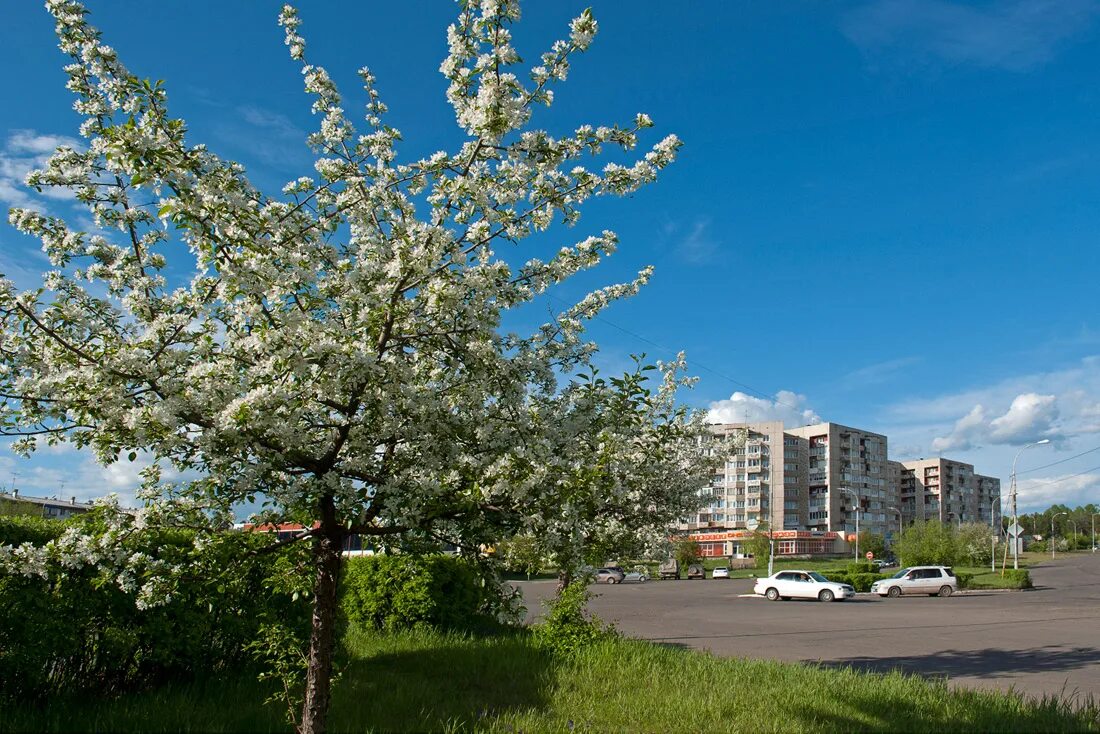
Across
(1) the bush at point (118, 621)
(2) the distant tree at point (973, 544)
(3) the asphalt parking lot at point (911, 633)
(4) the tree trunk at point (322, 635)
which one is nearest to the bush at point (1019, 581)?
(3) the asphalt parking lot at point (911, 633)

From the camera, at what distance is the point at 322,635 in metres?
5.48

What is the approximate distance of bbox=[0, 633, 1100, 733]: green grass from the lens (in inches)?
264

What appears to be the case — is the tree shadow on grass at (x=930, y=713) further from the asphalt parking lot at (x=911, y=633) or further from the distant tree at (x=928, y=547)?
the distant tree at (x=928, y=547)

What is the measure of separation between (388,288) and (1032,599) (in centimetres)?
3768

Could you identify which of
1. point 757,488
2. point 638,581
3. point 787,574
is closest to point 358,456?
point 787,574

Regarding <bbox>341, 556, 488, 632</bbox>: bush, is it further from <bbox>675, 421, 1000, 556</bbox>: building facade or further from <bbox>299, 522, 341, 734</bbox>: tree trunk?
<bbox>675, 421, 1000, 556</bbox>: building facade

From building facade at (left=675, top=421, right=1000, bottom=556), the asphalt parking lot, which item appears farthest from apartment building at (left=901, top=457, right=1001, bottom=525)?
the asphalt parking lot

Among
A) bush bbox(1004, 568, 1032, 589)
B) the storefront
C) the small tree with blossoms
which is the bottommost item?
the storefront

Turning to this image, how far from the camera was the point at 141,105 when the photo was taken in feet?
15.6

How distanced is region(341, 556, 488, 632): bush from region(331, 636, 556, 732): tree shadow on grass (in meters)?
1.57

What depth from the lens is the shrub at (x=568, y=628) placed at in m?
10.2

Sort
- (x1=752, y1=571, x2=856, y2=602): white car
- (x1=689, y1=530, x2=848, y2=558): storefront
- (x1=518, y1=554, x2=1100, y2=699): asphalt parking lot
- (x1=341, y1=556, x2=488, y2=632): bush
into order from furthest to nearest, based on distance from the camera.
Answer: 1. (x1=689, y1=530, x2=848, y2=558): storefront
2. (x1=752, y1=571, x2=856, y2=602): white car
3. (x1=518, y1=554, x2=1100, y2=699): asphalt parking lot
4. (x1=341, y1=556, x2=488, y2=632): bush

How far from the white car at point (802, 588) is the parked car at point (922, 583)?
12.9 feet

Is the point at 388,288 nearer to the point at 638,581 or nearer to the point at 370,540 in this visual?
the point at 370,540
